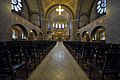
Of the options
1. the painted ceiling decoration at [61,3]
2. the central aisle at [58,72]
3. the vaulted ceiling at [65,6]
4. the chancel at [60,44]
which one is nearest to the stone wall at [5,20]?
the chancel at [60,44]

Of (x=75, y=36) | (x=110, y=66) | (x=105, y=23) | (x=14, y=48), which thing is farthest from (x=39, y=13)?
(x=110, y=66)

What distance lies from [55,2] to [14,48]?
65.4 ft

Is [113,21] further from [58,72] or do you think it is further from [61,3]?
[61,3]

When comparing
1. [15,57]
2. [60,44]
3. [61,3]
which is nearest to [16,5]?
[61,3]

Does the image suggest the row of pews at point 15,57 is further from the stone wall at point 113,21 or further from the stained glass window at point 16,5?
the stained glass window at point 16,5

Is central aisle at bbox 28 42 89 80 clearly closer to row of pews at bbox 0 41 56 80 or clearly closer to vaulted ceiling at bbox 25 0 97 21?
row of pews at bbox 0 41 56 80

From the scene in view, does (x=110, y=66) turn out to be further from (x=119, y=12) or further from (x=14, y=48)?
(x=119, y=12)

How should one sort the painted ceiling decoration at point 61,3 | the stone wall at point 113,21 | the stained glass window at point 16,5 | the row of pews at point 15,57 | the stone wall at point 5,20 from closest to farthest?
the row of pews at point 15,57
the stone wall at point 113,21
the stone wall at point 5,20
the stained glass window at point 16,5
the painted ceiling decoration at point 61,3

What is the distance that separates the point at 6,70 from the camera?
4.23 ft

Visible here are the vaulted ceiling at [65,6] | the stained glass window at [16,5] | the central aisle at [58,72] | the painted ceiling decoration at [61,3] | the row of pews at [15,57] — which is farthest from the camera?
the painted ceiling decoration at [61,3]

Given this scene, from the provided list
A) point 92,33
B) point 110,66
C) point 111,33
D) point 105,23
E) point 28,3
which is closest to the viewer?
point 110,66

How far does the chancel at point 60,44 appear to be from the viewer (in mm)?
1710

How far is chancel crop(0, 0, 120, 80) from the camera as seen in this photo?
1.71m

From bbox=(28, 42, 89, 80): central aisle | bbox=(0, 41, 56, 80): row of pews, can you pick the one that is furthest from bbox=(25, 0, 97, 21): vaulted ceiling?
bbox=(28, 42, 89, 80): central aisle
